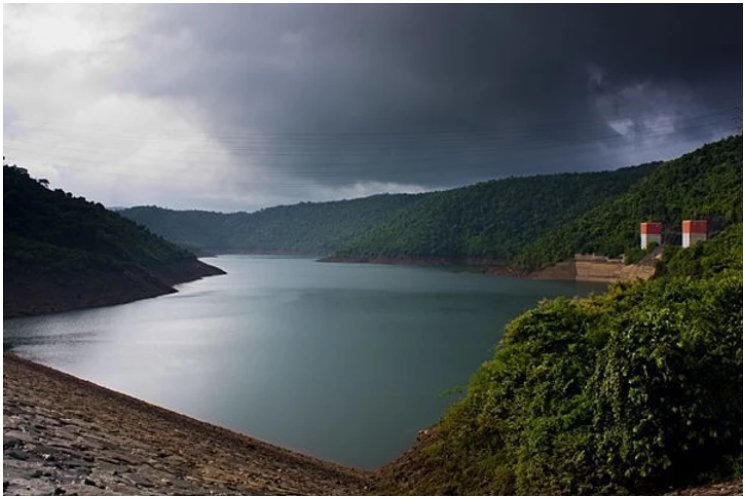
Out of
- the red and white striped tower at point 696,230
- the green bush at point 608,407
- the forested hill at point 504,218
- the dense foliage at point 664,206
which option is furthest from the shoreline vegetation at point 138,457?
the dense foliage at point 664,206

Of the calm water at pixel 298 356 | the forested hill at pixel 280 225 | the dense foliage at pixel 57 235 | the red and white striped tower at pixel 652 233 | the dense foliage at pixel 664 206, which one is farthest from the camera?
the forested hill at pixel 280 225

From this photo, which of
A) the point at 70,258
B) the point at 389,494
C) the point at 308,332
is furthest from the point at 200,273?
the point at 389,494

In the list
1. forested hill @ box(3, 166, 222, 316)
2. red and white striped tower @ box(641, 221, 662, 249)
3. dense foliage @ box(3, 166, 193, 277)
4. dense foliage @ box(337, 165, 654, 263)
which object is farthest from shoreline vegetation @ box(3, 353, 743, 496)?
dense foliage @ box(337, 165, 654, 263)

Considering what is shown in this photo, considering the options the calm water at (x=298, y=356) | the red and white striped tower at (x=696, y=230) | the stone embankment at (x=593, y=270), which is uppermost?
the red and white striped tower at (x=696, y=230)

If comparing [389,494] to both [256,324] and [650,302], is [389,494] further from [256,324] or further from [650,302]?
[256,324]

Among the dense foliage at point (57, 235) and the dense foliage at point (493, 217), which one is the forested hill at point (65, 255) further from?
the dense foliage at point (493, 217)

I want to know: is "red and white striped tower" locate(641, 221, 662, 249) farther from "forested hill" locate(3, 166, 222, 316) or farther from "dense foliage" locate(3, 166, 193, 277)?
"dense foliage" locate(3, 166, 193, 277)

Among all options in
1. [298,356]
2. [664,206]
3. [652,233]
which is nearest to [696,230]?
[652,233]
